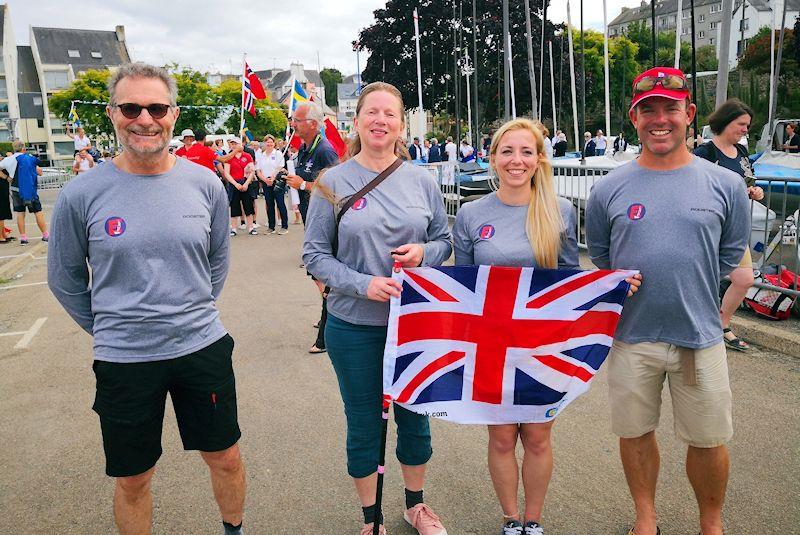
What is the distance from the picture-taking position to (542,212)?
8.98 ft

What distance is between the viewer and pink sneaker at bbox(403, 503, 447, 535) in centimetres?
294

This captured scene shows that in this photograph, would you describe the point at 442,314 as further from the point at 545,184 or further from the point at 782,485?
the point at 782,485

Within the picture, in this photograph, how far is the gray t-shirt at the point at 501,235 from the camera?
2.75 meters

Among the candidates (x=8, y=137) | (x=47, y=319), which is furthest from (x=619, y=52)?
(x=8, y=137)

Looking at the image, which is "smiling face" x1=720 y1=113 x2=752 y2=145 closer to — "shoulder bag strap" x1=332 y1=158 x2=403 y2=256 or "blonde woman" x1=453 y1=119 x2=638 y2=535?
"blonde woman" x1=453 y1=119 x2=638 y2=535

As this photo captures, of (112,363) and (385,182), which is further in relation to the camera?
(385,182)

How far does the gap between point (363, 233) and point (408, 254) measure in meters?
0.22

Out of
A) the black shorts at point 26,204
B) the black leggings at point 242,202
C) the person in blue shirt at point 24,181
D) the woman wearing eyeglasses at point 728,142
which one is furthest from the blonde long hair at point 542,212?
the black shorts at point 26,204

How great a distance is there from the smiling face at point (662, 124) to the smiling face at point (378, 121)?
1074mm

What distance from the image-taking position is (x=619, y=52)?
203 ft

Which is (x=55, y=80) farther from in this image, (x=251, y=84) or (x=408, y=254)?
(x=408, y=254)

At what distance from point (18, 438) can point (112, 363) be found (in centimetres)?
242

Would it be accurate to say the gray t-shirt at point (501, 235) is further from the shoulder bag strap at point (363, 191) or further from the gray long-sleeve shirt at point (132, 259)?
the gray long-sleeve shirt at point (132, 259)

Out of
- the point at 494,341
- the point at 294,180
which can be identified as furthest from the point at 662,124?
the point at 294,180
